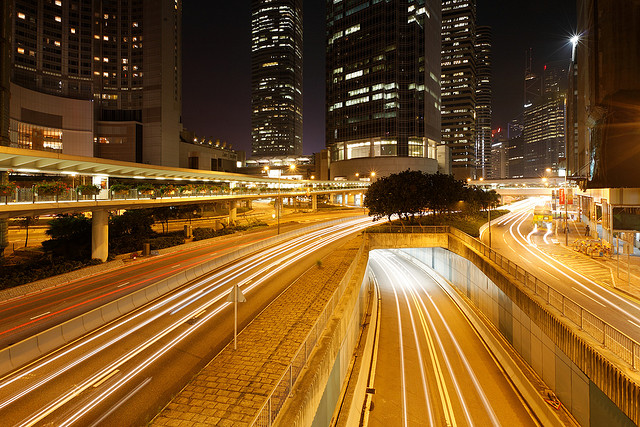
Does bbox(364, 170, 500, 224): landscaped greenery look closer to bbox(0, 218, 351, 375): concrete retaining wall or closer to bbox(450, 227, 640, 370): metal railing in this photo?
bbox(450, 227, 640, 370): metal railing

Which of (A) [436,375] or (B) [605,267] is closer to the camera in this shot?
(A) [436,375]

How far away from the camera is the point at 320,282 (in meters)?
19.5

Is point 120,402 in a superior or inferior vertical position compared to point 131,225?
inferior

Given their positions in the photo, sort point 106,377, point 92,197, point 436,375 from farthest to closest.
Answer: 1. point 92,197
2. point 436,375
3. point 106,377

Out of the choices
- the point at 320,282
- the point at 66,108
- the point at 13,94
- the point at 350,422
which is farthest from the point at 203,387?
the point at 66,108

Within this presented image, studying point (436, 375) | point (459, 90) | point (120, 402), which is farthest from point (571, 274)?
point (459, 90)

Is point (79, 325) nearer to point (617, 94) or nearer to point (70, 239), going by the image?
point (70, 239)

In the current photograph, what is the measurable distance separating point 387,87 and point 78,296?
387ft

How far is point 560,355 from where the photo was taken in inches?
511

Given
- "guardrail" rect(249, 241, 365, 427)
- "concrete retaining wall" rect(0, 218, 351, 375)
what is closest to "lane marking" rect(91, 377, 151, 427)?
"guardrail" rect(249, 241, 365, 427)

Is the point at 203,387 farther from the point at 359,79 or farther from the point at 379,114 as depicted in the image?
the point at 359,79

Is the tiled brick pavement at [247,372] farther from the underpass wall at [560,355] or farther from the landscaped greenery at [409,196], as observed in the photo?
the landscaped greenery at [409,196]

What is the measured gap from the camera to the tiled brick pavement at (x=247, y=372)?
300 inches

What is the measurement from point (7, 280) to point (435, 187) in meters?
44.7
